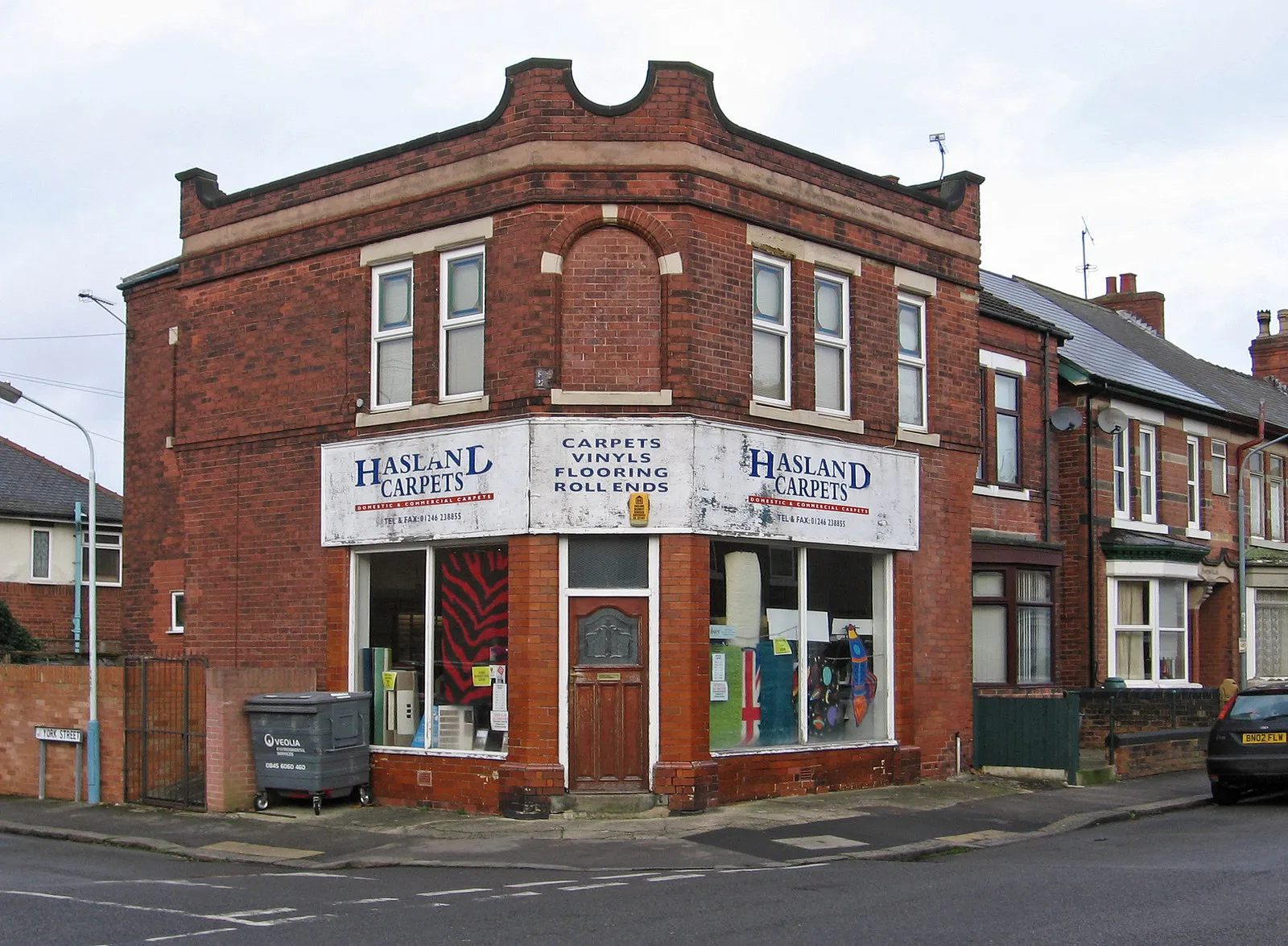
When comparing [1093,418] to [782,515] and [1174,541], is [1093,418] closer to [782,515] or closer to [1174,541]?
[1174,541]

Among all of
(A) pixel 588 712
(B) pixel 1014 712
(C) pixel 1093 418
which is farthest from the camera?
(C) pixel 1093 418

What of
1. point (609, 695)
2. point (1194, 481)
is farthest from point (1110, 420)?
point (609, 695)

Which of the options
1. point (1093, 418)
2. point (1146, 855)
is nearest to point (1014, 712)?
point (1146, 855)

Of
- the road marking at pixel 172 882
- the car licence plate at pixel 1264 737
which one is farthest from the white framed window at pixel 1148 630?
the road marking at pixel 172 882

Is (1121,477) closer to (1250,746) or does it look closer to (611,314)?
(1250,746)

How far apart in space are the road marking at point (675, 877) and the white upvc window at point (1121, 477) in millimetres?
15565

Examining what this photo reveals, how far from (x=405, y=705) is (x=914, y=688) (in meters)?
6.27

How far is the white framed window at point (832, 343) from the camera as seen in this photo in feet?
57.1

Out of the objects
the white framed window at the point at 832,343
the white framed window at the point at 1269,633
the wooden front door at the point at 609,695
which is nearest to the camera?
the wooden front door at the point at 609,695

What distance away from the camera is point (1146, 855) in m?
13.0

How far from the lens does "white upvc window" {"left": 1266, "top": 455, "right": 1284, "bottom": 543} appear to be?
3084cm

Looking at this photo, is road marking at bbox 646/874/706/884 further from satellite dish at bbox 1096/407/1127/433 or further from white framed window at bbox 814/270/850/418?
satellite dish at bbox 1096/407/1127/433

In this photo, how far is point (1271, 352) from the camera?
3841 cm

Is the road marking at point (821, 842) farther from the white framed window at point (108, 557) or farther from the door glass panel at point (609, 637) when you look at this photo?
the white framed window at point (108, 557)
